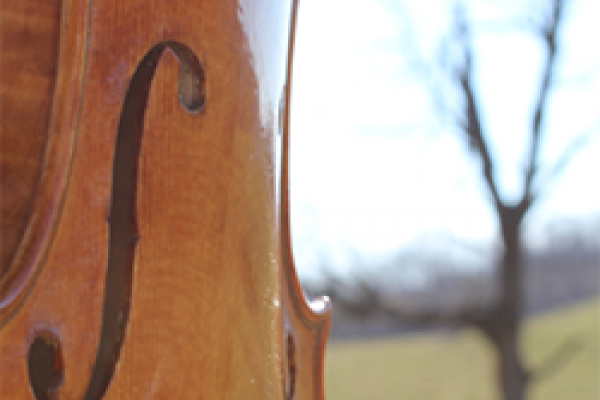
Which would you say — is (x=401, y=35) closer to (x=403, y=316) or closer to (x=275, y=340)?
(x=403, y=316)

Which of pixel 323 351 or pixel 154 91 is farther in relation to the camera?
pixel 323 351

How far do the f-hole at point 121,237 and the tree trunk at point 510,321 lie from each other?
4.66 ft

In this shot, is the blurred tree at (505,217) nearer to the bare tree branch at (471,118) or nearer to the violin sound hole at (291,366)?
the bare tree branch at (471,118)

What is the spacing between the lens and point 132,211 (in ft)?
1.15

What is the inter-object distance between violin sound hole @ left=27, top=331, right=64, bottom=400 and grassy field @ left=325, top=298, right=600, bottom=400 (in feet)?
4.74

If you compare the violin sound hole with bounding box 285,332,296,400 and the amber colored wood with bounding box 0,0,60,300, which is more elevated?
the amber colored wood with bounding box 0,0,60,300

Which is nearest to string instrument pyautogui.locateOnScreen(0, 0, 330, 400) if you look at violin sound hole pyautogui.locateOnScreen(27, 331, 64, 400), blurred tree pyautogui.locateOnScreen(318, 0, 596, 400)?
violin sound hole pyautogui.locateOnScreen(27, 331, 64, 400)

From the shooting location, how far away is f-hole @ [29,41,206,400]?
0.32 m

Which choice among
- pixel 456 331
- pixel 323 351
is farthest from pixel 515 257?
pixel 323 351

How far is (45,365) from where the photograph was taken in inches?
12.4

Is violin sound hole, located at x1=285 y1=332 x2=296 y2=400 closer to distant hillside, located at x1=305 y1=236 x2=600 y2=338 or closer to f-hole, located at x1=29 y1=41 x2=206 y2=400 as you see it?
f-hole, located at x1=29 y1=41 x2=206 y2=400

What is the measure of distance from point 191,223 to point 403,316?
140 centimetres

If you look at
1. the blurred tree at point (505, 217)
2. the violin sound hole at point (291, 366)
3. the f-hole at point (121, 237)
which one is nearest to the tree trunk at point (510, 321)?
the blurred tree at point (505, 217)

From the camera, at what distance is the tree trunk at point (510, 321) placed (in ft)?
5.38
